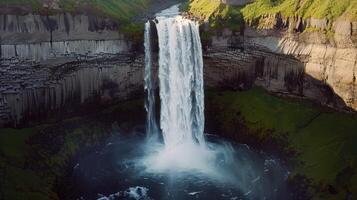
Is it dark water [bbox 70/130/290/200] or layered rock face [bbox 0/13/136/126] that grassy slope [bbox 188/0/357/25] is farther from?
dark water [bbox 70/130/290/200]

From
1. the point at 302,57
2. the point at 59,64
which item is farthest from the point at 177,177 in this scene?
the point at 302,57

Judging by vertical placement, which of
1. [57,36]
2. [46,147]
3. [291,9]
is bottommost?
[46,147]

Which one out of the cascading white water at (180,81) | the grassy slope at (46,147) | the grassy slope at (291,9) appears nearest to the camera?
the grassy slope at (46,147)

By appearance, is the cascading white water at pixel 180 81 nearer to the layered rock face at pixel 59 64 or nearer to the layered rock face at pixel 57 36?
the layered rock face at pixel 59 64

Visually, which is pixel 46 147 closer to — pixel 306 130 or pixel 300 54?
pixel 306 130

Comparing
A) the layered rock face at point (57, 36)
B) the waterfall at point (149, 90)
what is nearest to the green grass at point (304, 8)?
the waterfall at point (149, 90)

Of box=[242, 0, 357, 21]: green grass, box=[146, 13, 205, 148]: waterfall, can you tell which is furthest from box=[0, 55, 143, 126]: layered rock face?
box=[242, 0, 357, 21]: green grass

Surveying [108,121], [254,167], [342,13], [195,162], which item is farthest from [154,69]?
[342,13]
